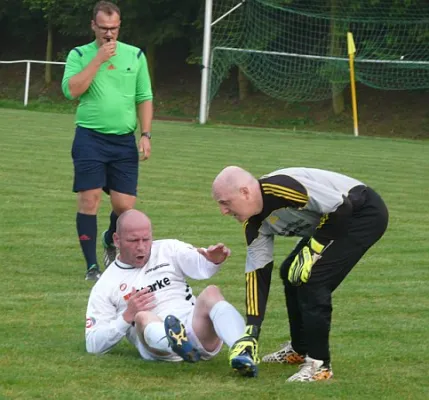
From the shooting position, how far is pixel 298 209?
5.65 metres

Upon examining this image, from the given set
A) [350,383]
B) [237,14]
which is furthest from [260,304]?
[237,14]

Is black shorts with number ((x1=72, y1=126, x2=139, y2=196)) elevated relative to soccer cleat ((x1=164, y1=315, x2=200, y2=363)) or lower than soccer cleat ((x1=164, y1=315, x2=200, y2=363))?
elevated

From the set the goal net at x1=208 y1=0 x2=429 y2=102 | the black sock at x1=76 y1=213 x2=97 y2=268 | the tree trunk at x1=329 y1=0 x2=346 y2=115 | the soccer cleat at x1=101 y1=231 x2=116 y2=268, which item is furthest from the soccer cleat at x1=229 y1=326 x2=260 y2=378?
the tree trunk at x1=329 y1=0 x2=346 y2=115

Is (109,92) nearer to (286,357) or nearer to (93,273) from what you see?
(93,273)

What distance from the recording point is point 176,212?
12.7m

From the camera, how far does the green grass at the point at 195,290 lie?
18.2 feet

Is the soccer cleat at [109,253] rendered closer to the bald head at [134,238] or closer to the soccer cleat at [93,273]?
the soccer cleat at [93,273]

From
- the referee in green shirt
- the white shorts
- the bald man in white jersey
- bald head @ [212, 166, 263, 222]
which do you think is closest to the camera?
bald head @ [212, 166, 263, 222]

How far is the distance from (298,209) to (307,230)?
236 mm

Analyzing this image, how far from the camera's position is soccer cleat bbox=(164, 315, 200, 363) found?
229 inches

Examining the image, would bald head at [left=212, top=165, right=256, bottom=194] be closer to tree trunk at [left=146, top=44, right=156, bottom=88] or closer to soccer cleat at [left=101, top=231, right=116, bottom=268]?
soccer cleat at [left=101, top=231, right=116, bottom=268]

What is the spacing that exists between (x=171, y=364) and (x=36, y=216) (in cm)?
618

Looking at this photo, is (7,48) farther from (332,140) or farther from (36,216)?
(36,216)

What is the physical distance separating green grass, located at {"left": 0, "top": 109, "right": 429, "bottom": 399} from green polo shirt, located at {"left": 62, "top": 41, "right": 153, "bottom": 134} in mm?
1242
